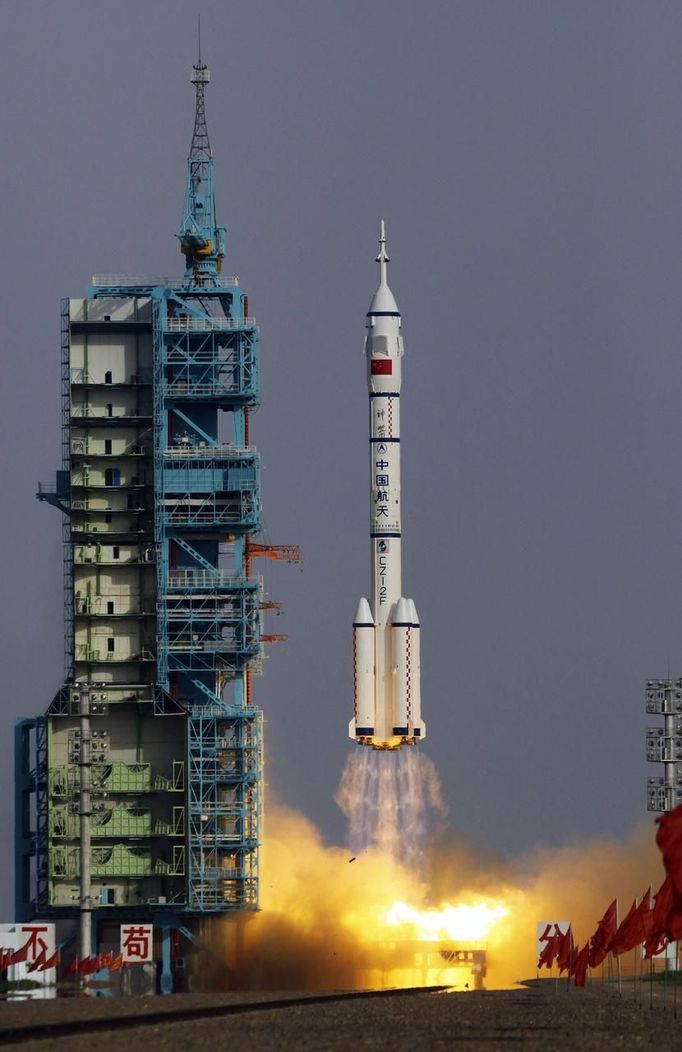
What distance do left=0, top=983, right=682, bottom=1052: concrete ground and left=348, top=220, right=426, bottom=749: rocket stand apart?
74.0 feet

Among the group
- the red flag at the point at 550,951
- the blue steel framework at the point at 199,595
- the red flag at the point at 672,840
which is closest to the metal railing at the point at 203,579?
the blue steel framework at the point at 199,595

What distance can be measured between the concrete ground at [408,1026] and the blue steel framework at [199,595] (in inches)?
1101

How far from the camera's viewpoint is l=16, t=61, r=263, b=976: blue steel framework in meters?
114

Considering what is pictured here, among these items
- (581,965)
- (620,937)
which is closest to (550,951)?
(581,965)

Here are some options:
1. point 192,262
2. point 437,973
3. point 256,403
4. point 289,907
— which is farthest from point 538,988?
point 192,262

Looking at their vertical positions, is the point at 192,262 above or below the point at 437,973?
above

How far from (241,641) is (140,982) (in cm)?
1480

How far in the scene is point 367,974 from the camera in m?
112

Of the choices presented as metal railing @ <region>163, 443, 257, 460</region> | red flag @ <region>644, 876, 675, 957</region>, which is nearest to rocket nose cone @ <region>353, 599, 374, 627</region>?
metal railing @ <region>163, 443, 257, 460</region>

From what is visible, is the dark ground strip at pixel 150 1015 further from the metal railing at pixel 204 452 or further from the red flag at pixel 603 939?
the metal railing at pixel 204 452

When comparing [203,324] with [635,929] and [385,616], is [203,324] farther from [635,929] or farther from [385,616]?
[635,929]

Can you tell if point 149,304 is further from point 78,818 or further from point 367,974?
point 367,974

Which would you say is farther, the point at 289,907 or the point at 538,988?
the point at 289,907

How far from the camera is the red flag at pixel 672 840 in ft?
203
